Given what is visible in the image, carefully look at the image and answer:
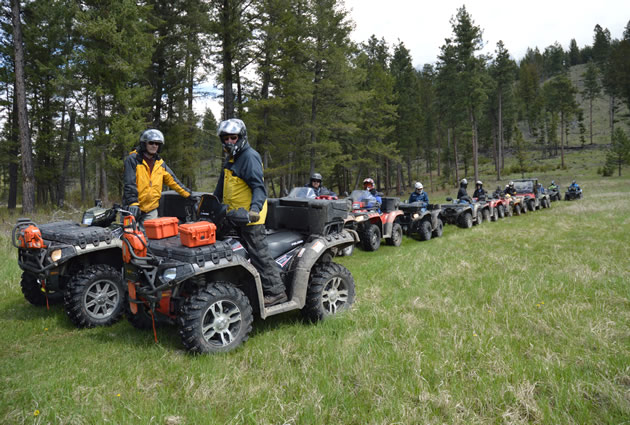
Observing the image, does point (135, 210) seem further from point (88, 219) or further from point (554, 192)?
point (554, 192)

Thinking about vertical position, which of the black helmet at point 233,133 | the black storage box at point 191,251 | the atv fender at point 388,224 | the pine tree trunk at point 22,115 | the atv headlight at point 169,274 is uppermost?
the pine tree trunk at point 22,115

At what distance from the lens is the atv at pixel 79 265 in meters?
4.33

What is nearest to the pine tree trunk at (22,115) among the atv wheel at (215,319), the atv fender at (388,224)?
the atv fender at (388,224)

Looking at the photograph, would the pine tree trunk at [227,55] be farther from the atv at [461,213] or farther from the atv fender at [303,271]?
the atv fender at [303,271]

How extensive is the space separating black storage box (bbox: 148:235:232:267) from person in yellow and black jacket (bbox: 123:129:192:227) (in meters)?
1.53

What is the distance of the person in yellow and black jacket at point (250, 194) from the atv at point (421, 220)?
7.45m

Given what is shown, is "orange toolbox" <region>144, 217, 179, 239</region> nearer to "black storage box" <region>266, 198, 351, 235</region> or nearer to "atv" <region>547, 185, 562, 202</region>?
"black storage box" <region>266, 198, 351, 235</region>

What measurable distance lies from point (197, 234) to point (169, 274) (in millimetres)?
427

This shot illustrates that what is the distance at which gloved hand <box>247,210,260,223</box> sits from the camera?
3.58 metres

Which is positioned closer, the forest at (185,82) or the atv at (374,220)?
the atv at (374,220)

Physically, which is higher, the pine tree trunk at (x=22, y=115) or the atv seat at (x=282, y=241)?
the pine tree trunk at (x=22, y=115)

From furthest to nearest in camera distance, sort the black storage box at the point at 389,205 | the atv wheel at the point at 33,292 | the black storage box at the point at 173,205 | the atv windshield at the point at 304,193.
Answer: the black storage box at the point at 389,205, the atv windshield at the point at 304,193, the black storage box at the point at 173,205, the atv wheel at the point at 33,292

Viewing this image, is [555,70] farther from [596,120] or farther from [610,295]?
[610,295]

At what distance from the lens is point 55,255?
170 inches
